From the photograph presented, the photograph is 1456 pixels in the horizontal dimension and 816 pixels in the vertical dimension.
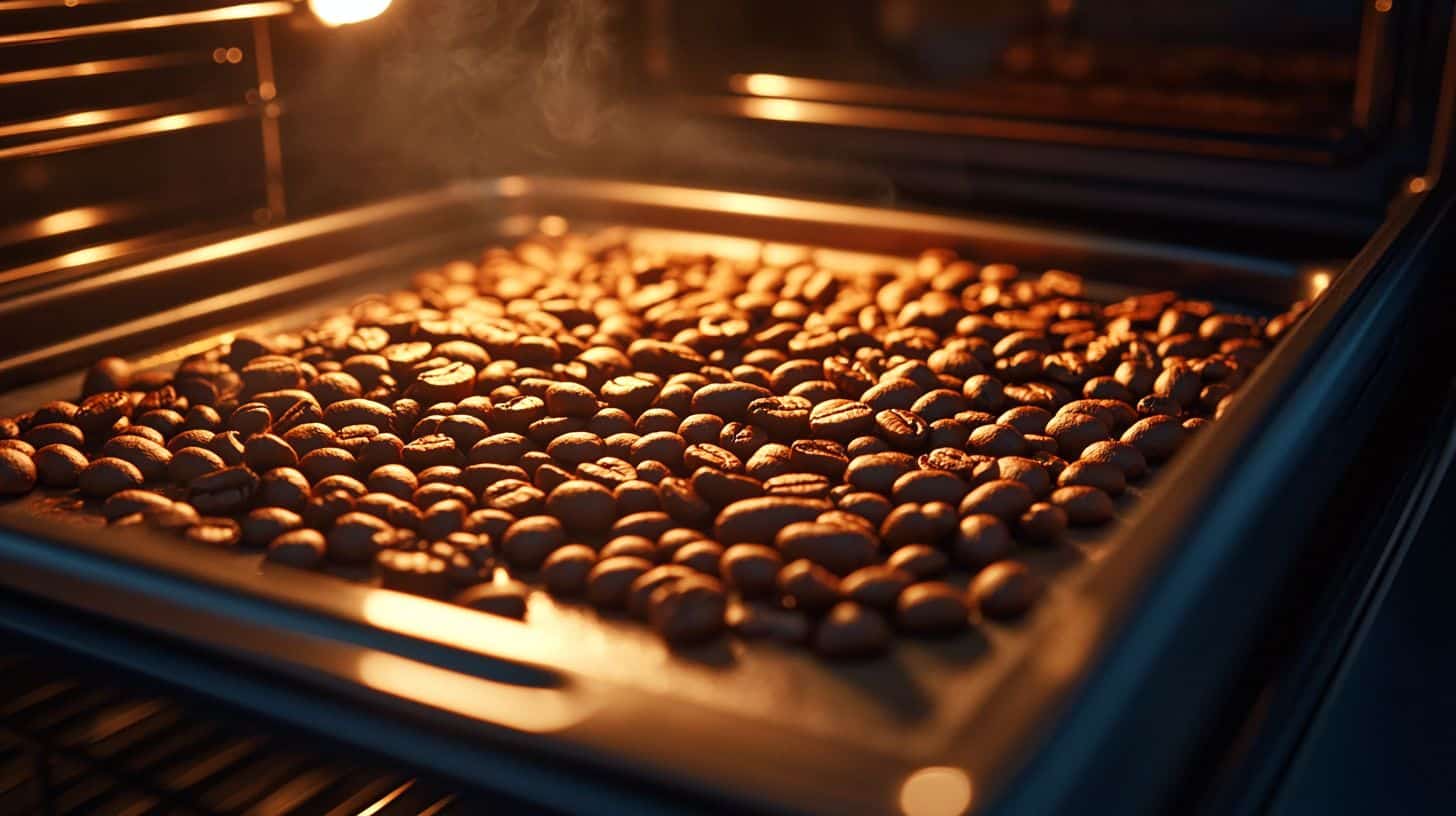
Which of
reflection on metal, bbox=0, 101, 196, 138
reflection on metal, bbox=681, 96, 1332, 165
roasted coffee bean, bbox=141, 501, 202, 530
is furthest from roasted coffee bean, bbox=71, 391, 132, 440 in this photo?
reflection on metal, bbox=681, 96, 1332, 165

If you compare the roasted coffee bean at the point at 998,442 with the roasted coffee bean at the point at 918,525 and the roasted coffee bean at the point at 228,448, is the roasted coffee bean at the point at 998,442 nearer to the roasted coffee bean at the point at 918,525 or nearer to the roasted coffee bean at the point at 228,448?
the roasted coffee bean at the point at 918,525

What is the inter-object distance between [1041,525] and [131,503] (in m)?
0.59

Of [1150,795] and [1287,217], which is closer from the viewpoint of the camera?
[1150,795]

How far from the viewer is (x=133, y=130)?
55.2 inches

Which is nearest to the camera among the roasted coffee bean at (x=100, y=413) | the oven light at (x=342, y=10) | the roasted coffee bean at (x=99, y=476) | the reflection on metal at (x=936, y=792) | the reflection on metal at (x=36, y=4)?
the reflection on metal at (x=936, y=792)

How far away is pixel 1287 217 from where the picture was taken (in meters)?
1.44

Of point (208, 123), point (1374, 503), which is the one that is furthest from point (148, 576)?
point (208, 123)

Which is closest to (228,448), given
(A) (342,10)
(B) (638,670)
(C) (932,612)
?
(B) (638,670)

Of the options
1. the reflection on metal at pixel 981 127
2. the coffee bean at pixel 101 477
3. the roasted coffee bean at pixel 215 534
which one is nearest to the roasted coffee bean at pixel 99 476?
the coffee bean at pixel 101 477

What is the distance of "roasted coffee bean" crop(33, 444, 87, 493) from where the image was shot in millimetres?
965

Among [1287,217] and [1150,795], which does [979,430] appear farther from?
[1287,217]

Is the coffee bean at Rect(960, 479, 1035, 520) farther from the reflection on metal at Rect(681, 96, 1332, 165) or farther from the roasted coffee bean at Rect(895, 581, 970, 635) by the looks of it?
the reflection on metal at Rect(681, 96, 1332, 165)

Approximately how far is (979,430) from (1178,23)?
5.73ft

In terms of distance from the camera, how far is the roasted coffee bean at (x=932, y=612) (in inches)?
29.5
